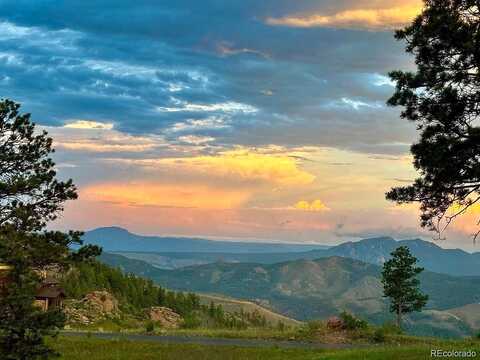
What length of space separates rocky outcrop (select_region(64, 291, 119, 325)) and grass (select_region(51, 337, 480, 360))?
31.4 m

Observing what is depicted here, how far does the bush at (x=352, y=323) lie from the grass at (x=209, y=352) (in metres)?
7.61

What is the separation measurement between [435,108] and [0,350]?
20083 mm

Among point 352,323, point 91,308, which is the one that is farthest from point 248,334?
point 91,308

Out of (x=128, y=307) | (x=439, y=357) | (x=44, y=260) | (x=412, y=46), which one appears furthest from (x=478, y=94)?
(x=128, y=307)

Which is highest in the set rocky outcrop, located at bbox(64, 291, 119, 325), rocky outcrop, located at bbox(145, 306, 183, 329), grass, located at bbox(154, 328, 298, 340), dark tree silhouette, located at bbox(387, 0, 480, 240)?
dark tree silhouette, located at bbox(387, 0, 480, 240)

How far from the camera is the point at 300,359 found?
3011 centimetres

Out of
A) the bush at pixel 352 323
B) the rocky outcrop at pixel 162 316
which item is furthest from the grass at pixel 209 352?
the rocky outcrop at pixel 162 316

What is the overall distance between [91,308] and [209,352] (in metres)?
44.7

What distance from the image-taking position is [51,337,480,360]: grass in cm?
2888

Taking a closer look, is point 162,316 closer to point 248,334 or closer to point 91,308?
point 91,308

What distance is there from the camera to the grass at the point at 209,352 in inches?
1137

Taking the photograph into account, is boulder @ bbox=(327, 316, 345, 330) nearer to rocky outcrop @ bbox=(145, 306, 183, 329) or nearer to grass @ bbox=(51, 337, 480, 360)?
grass @ bbox=(51, 337, 480, 360)

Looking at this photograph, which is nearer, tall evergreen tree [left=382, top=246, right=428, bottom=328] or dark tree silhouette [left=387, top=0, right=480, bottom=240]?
dark tree silhouette [left=387, top=0, right=480, bottom=240]

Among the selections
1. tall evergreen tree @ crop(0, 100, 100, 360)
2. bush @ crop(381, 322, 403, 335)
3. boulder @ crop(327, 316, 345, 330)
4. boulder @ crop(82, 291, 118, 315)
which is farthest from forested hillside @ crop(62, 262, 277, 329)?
tall evergreen tree @ crop(0, 100, 100, 360)
